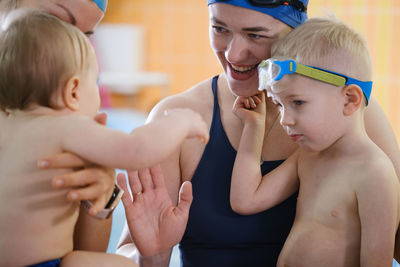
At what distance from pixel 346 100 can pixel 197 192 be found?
625 millimetres

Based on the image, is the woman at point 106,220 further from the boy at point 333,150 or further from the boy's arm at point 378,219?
the boy's arm at point 378,219

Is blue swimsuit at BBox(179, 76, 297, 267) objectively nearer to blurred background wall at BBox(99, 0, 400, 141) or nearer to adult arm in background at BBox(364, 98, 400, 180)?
adult arm in background at BBox(364, 98, 400, 180)

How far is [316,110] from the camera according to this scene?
1568 mm

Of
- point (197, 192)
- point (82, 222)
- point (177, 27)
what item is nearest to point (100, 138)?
point (82, 222)

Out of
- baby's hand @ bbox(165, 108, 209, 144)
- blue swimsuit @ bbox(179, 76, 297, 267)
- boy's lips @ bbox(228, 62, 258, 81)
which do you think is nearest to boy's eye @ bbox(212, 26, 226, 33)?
A: boy's lips @ bbox(228, 62, 258, 81)

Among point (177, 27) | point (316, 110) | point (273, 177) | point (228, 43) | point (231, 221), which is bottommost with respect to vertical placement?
point (177, 27)

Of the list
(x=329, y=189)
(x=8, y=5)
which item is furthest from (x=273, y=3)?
(x=8, y=5)

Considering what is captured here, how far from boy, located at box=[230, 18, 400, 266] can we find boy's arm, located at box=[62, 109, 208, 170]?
1.55 ft

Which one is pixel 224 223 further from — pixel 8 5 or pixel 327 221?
pixel 8 5

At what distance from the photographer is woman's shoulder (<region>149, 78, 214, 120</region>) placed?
189cm

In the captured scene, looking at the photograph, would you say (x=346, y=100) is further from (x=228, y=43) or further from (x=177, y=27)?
(x=177, y=27)

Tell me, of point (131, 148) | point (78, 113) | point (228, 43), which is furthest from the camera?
point (228, 43)

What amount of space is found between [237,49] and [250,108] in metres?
0.25

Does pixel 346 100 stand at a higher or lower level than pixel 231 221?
higher
